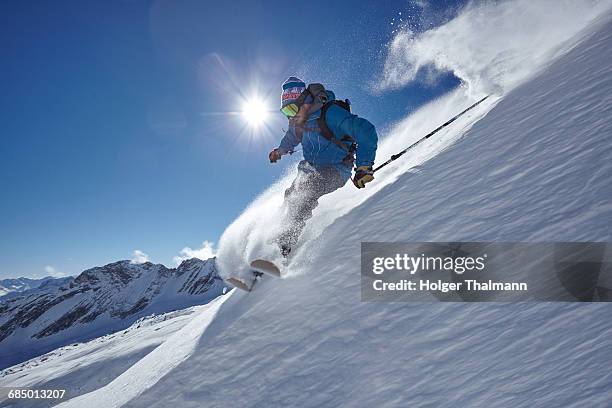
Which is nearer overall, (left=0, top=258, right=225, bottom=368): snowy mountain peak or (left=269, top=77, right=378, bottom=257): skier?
(left=269, top=77, right=378, bottom=257): skier

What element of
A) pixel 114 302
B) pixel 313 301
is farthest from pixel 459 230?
pixel 114 302

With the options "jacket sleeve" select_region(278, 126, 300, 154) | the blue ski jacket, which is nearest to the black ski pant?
the blue ski jacket

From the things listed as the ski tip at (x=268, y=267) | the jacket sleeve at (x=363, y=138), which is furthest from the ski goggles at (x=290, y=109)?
the ski tip at (x=268, y=267)

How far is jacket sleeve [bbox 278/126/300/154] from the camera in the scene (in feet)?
20.3

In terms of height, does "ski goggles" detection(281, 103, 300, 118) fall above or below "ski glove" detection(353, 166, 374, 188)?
above

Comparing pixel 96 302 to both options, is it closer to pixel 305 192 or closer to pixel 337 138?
pixel 305 192

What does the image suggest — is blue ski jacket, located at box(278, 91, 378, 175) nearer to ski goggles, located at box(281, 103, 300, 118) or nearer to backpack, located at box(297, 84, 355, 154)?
backpack, located at box(297, 84, 355, 154)

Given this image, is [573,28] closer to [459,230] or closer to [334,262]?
[459,230]

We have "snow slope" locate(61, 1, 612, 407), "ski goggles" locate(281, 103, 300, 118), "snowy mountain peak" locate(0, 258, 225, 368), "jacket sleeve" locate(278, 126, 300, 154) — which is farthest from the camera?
"snowy mountain peak" locate(0, 258, 225, 368)

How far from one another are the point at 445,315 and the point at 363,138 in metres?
2.90

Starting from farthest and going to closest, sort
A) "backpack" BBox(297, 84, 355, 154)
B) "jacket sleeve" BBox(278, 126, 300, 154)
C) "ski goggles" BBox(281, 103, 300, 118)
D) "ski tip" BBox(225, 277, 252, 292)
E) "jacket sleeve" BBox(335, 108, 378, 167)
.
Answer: "jacket sleeve" BBox(278, 126, 300, 154)
"ski goggles" BBox(281, 103, 300, 118)
"backpack" BBox(297, 84, 355, 154)
"jacket sleeve" BBox(335, 108, 378, 167)
"ski tip" BBox(225, 277, 252, 292)

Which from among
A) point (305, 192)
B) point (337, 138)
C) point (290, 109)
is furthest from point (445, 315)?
point (290, 109)

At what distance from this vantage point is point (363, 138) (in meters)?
4.57

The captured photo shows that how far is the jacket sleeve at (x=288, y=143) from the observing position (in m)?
6.20
